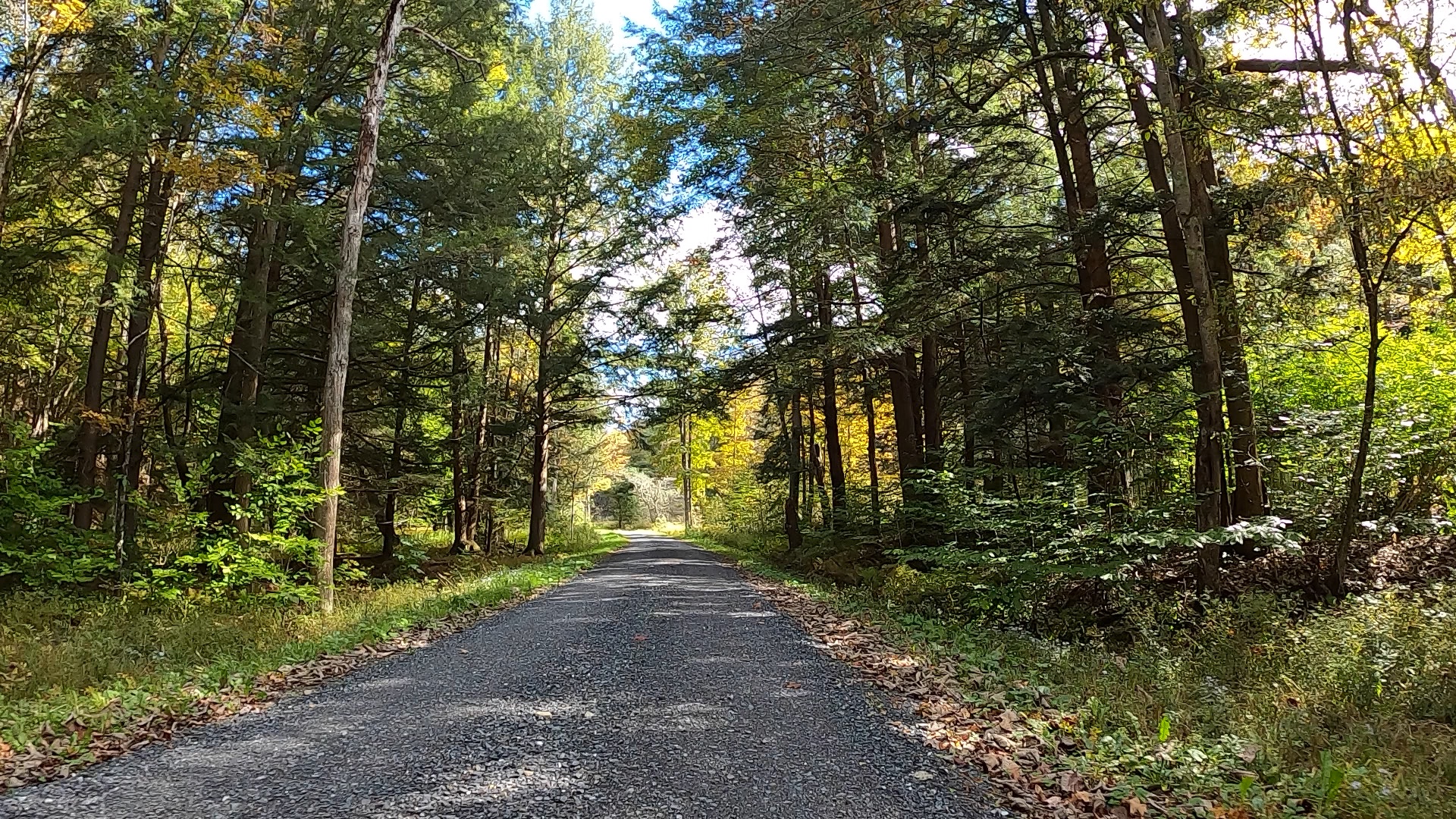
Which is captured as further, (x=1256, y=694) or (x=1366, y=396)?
(x=1366, y=396)

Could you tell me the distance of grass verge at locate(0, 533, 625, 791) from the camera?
14.0 ft

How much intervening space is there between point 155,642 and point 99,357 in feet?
19.9

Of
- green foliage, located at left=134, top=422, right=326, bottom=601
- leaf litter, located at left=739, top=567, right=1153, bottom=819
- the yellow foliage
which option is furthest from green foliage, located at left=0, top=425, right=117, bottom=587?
→ leaf litter, located at left=739, top=567, right=1153, bottom=819

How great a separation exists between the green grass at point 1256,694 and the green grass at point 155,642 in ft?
20.0

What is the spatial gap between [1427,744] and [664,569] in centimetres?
1354

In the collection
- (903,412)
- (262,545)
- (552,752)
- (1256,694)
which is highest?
(903,412)

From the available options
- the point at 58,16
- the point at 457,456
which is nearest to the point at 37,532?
the point at 58,16

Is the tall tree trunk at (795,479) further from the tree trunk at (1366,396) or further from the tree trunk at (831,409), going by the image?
the tree trunk at (1366,396)

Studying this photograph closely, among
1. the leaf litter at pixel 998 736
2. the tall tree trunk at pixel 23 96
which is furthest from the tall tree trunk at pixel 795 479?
the tall tree trunk at pixel 23 96

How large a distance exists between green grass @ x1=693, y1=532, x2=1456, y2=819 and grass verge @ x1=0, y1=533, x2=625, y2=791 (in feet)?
18.7

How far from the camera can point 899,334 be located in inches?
459

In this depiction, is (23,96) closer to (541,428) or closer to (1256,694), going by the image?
(541,428)

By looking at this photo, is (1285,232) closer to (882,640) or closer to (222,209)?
(882,640)

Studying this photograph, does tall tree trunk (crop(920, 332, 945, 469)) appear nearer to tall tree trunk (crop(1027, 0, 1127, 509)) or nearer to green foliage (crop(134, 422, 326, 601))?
tall tree trunk (crop(1027, 0, 1127, 509))
